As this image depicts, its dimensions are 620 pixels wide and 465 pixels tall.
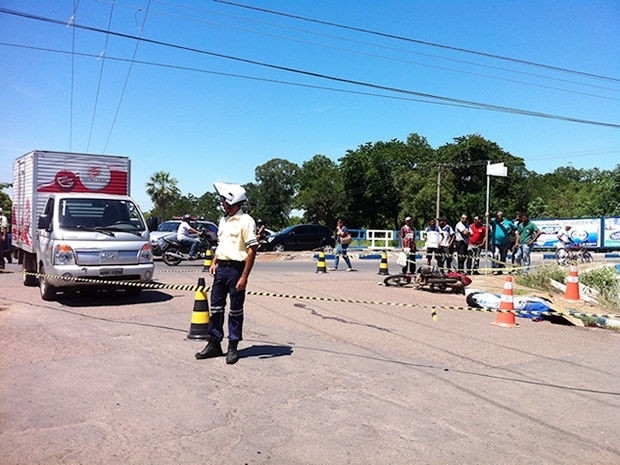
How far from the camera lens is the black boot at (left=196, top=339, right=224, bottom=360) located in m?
5.94

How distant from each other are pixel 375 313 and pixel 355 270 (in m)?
9.18

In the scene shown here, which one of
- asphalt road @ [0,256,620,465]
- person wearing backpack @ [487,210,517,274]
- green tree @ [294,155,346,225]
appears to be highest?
green tree @ [294,155,346,225]

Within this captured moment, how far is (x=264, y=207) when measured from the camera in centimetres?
9044

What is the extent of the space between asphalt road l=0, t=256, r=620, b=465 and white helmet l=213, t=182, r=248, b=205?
A: 6.04 feet

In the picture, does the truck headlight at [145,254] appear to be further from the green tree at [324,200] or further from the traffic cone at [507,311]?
the green tree at [324,200]

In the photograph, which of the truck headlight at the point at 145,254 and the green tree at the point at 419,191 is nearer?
the truck headlight at the point at 145,254

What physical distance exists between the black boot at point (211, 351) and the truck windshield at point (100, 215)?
4.90 m

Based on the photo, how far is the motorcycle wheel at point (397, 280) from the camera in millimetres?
13578

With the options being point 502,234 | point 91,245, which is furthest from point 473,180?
point 91,245

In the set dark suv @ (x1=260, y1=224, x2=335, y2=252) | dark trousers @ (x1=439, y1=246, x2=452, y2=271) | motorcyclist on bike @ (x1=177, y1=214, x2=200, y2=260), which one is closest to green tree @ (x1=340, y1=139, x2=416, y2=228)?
dark suv @ (x1=260, y1=224, x2=335, y2=252)

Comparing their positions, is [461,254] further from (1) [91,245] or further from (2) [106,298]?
(1) [91,245]

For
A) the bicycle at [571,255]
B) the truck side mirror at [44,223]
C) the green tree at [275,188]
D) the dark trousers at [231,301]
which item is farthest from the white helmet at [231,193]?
the green tree at [275,188]

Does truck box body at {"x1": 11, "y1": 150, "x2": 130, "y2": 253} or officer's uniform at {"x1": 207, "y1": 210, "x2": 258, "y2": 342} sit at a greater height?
truck box body at {"x1": 11, "y1": 150, "x2": 130, "y2": 253}

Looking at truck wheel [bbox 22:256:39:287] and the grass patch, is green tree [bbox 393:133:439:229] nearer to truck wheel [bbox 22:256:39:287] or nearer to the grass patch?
the grass patch
